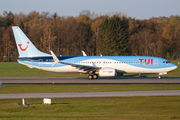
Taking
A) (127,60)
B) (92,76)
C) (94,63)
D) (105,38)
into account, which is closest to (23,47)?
(94,63)

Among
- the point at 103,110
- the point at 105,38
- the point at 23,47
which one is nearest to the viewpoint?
the point at 103,110

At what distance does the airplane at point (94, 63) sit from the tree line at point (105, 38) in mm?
49713

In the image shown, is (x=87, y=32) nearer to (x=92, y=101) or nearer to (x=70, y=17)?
(x=70, y=17)

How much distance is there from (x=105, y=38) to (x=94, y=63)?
54897 mm

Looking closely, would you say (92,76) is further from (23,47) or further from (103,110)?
(103,110)

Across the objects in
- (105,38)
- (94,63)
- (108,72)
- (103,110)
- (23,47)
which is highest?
(105,38)

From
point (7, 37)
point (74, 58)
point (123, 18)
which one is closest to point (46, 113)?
point (74, 58)

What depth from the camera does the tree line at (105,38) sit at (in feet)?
301

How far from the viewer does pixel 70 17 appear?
380ft

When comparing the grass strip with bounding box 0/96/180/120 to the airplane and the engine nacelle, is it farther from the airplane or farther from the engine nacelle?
the airplane

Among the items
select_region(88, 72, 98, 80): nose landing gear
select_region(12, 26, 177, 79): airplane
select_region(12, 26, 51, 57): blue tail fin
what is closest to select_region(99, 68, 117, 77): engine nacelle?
select_region(12, 26, 177, 79): airplane

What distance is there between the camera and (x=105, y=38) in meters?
91.5

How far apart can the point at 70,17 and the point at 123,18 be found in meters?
25.7

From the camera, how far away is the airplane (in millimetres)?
36781
